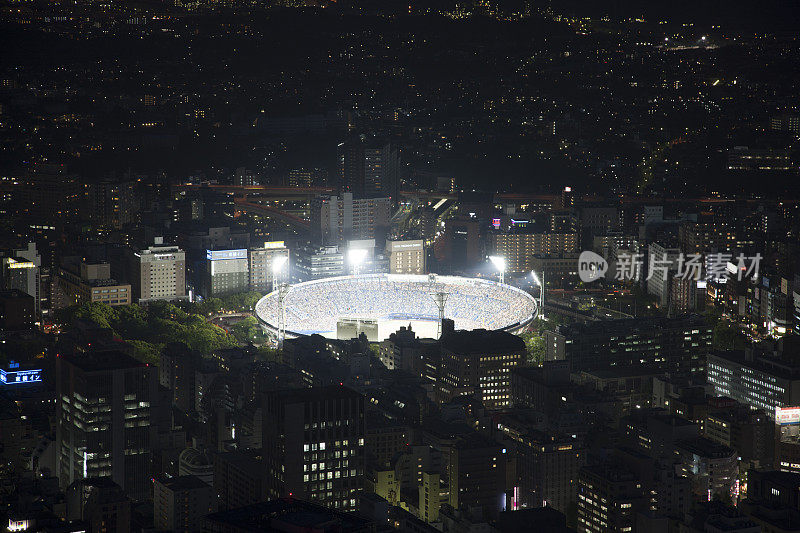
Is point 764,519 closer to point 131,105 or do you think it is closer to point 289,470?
point 289,470

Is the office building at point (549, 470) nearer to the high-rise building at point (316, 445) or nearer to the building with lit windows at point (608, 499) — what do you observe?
the building with lit windows at point (608, 499)

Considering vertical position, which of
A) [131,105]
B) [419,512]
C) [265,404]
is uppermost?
[131,105]

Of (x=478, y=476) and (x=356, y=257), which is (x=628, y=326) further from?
(x=356, y=257)

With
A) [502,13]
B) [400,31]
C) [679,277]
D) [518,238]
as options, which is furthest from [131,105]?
[679,277]

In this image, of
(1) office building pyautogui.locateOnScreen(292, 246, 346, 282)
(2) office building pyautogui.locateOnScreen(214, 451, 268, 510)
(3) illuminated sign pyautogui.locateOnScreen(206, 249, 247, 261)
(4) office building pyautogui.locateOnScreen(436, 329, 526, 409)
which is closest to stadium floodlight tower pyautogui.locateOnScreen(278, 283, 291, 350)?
(3) illuminated sign pyautogui.locateOnScreen(206, 249, 247, 261)

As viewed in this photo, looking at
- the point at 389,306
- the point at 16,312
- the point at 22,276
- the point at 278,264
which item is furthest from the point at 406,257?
the point at 16,312

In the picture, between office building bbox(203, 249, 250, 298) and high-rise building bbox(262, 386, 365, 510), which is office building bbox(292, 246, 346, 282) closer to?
office building bbox(203, 249, 250, 298)

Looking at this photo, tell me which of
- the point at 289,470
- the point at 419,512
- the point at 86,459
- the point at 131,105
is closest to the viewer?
the point at 289,470
